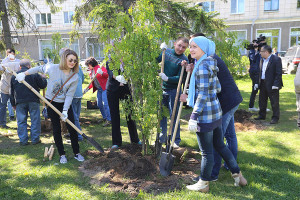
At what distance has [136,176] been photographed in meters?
3.81

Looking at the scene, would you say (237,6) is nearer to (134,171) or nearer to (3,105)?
(3,105)

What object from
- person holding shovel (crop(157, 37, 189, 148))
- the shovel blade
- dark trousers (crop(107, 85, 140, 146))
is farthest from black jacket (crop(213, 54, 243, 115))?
dark trousers (crop(107, 85, 140, 146))

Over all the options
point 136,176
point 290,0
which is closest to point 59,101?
point 136,176

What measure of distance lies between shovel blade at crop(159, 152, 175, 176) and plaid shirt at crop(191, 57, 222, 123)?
896mm

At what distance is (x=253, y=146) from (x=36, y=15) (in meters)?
29.1

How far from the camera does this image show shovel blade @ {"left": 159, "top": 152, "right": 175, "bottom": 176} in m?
3.70

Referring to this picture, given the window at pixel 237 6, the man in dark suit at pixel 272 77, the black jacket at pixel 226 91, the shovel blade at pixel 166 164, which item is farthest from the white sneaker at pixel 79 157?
the window at pixel 237 6

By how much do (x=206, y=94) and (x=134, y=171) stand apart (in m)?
1.72

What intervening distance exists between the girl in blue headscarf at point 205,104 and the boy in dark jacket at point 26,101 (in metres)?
3.68

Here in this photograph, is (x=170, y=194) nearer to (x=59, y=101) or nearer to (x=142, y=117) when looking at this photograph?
(x=142, y=117)

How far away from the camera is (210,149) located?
318 cm

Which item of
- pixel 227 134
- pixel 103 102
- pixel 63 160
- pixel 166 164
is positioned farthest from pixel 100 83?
pixel 227 134

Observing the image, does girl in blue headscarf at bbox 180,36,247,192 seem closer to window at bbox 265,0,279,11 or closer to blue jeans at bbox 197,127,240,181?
blue jeans at bbox 197,127,240,181

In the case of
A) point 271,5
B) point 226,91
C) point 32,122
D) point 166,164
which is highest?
point 271,5
